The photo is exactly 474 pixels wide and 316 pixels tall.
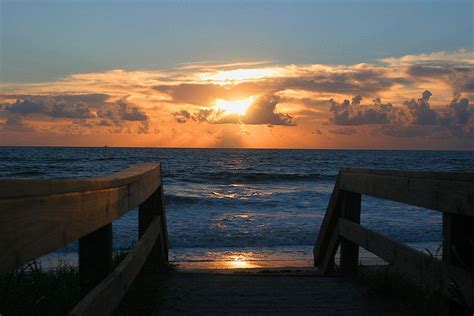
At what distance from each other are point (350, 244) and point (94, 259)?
3.26 metres

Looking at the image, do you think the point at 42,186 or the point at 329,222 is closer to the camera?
the point at 42,186

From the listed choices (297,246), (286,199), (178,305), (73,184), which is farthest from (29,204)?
(286,199)

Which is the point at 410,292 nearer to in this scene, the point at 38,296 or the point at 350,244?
the point at 350,244

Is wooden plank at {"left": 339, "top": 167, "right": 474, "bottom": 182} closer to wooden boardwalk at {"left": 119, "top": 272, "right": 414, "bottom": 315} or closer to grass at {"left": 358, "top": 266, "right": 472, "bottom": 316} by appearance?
grass at {"left": 358, "top": 266, "right": 472, "bottom": 316}

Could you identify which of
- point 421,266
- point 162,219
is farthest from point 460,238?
point 162,219

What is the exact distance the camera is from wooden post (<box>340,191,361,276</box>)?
17.3 ft

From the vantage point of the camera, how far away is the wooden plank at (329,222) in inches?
219

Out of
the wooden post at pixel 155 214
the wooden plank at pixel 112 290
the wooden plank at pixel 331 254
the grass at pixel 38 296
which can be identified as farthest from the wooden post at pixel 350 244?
the grass at pixel 38 296

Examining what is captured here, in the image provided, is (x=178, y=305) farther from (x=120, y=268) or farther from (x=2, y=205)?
(x=2, y=205)

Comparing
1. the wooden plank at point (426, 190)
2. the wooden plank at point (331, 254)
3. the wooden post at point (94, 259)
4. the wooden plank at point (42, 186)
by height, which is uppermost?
the wooden plank at point (42, 186)

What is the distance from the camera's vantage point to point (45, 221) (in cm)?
151

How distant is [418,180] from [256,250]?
26.4 feet

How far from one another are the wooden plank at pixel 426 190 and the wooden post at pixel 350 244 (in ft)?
3.14

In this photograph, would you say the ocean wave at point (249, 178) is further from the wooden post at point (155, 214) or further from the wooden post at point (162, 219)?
the wooden post at point (155, 214)
